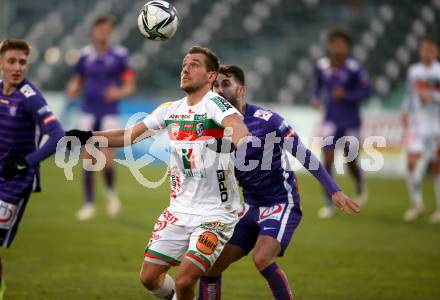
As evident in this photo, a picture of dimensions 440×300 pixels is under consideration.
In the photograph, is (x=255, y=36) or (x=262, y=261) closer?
(x=262, y=261)

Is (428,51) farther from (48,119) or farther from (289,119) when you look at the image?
(48,119)

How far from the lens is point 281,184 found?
7.43 m

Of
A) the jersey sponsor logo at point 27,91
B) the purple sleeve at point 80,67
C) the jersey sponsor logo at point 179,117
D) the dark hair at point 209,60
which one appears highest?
the purple sleeve at point 80,67

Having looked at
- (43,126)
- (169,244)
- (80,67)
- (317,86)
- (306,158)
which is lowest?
(169,244)

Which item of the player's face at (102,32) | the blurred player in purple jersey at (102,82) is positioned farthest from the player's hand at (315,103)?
the player's face at (102,32)

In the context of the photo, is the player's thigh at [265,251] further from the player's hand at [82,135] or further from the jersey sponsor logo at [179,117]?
the player's hand at [82,135]

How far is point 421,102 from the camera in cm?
1486

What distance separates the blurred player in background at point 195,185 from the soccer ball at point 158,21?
590mm

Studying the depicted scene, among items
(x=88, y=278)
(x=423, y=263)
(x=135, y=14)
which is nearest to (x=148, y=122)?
(x=88, y=278)

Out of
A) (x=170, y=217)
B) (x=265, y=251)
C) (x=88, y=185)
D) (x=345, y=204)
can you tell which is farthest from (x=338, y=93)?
(x=170, y=217)

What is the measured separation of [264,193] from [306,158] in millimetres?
668

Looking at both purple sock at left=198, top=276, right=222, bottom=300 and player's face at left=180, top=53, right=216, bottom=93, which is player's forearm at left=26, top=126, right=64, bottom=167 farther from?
purple sock at left=198, top=276, right=222, bottom=300

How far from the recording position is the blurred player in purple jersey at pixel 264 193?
6.91m

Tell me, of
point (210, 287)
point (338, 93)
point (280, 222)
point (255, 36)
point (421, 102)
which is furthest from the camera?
point (255, 36)
